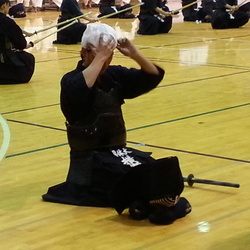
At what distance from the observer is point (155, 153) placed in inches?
189

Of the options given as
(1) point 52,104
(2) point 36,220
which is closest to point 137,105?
(1) point 52,104

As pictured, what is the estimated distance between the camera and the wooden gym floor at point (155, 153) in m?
3.29

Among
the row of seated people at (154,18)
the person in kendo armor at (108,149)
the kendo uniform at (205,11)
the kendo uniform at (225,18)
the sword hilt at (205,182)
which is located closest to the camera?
the person in kendo armor at (108,149)

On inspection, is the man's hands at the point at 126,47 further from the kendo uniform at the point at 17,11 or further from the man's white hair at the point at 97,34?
the kendo uniform at the point at 17,11

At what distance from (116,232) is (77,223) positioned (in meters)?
0.25

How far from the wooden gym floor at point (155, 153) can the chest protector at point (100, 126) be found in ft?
1.25

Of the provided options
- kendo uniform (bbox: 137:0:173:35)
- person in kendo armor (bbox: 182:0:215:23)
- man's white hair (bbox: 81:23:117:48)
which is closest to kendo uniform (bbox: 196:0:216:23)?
person in kendo armor (bbox: 182:0:215:23)

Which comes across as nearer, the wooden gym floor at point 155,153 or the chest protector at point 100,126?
the wooden gym floor at point 155,153

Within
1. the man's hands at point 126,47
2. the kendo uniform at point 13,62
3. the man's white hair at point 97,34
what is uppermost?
the man's white hair at point 97,34

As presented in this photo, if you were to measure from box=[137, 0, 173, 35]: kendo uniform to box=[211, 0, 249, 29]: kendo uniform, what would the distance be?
1.12 m

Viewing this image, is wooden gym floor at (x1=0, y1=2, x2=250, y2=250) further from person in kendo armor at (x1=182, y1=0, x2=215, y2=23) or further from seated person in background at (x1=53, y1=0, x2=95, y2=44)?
person in kendo armor at (x1=182, y1=0, x2=215, y2=23)

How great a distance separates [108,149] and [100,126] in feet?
0.51

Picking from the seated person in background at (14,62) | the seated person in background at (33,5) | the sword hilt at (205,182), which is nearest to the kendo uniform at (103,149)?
the sword hilt at (205,182)

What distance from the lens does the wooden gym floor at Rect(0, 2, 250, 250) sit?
3.29 m
